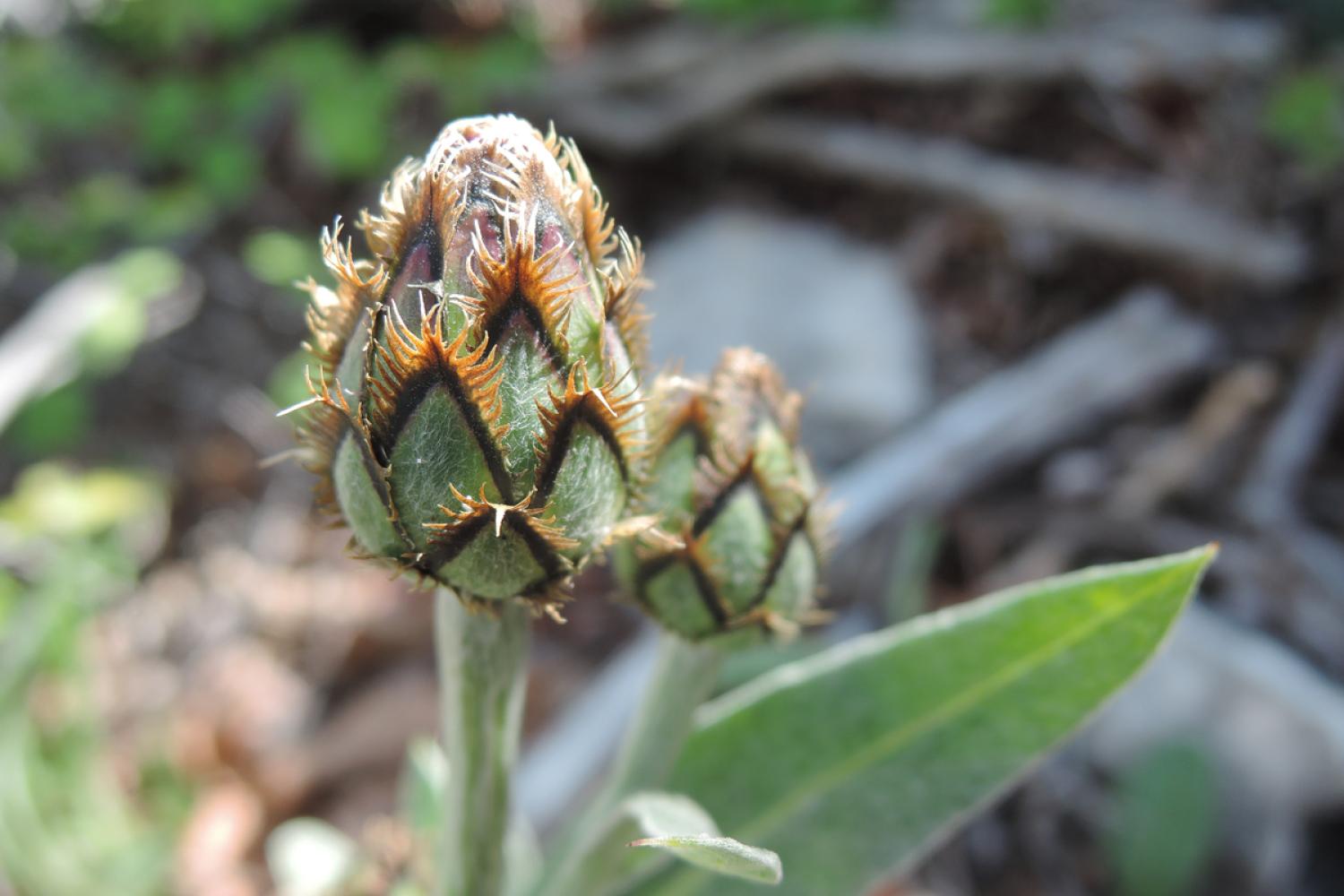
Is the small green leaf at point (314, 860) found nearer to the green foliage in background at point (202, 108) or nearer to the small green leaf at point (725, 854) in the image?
the small green leaf at point (725, 854)

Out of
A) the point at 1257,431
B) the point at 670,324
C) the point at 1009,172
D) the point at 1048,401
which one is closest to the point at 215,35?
the point at 670,324

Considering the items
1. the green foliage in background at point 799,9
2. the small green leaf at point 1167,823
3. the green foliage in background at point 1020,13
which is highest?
the green foliage in background at point 799,9

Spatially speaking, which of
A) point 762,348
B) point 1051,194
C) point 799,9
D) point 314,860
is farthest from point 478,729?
point 799,9

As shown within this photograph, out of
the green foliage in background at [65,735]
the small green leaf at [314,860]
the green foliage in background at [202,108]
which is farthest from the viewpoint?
the green foliage in background at [202,108]

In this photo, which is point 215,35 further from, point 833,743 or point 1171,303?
point 833,743

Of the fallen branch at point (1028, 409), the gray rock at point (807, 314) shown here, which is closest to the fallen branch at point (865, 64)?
the gray rock at point (807, 314)

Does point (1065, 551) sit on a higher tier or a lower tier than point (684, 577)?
lower
